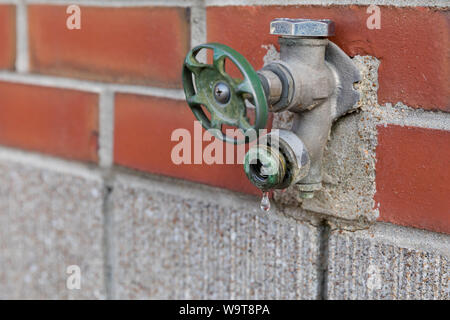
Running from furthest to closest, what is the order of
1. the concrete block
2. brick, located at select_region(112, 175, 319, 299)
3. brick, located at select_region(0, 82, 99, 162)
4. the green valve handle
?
brick, located at select_region(0, 82, 99, 162), brick, located at select_region(112, 175, 319, 299), the concrete block, the green valve handle

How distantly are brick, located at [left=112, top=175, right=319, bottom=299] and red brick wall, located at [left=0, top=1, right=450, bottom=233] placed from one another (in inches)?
1.3

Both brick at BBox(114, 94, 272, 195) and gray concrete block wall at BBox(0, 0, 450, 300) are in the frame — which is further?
brick at BBox(114, 94, 272, 195)

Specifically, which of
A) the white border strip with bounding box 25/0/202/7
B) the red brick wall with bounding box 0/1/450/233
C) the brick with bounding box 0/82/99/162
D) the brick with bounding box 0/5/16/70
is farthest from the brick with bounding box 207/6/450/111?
the brick with bounding box 0/5/16/70

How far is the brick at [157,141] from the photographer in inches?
31.5

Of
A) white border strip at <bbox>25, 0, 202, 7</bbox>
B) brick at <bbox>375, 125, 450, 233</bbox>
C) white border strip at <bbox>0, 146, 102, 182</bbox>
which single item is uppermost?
white border strip at <bbox>25, 0, 202, 7</bbox>

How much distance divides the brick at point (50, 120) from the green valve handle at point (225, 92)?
1.20ft

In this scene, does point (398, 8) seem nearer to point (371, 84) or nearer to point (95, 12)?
point (371, 84)

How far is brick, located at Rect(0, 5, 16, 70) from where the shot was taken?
1018mm

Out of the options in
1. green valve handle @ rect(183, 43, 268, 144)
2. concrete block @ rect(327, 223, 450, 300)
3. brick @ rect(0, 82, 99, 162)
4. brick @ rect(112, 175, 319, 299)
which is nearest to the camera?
green valve handle @ rect(183, 43, 268, 144)

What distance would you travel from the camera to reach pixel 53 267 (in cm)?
102

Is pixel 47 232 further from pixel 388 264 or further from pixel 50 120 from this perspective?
pixel 388 264

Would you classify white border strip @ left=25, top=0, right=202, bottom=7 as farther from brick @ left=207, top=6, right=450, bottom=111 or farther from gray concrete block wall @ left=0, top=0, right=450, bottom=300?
brick @ left=207, top=6, right=450, bottom=111

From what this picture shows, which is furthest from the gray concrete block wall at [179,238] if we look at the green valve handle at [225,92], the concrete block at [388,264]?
the green valve handle at [225,92]

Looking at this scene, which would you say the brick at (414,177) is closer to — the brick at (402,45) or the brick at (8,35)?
the brick at (402,45)
